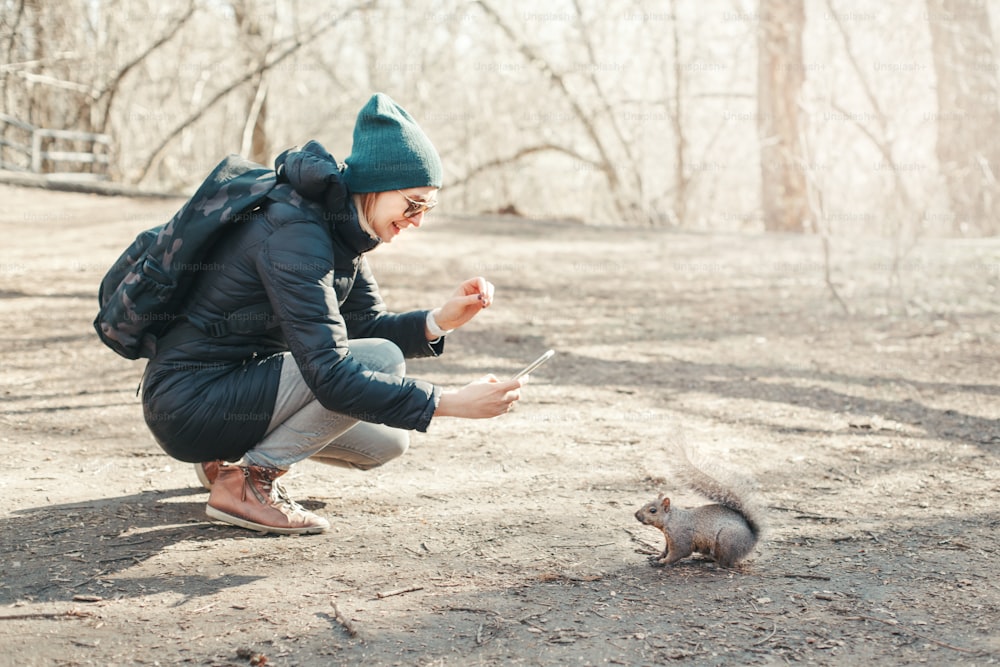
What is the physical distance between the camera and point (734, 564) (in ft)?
10.1

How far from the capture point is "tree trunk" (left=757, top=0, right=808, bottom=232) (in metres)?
12.9

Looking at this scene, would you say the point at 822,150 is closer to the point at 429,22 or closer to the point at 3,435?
the point at 3,435

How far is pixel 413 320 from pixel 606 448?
133 cm

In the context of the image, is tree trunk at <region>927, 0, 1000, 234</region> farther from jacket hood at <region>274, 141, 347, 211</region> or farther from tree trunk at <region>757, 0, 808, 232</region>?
jacket hood at <region>274, 141, 347, 211</region>

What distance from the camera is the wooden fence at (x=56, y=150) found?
13672 mm

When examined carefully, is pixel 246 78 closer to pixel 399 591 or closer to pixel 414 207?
pixel 414 207

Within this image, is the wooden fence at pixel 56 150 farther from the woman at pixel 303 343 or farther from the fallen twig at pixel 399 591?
the fallen twig at pixel 399 591

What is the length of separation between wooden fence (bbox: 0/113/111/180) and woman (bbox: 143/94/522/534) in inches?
463

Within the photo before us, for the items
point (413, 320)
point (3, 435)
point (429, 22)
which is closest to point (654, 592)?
point (413, 320)

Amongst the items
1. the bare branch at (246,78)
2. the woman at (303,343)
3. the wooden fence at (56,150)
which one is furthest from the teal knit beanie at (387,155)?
the wooden fence at (56,150)

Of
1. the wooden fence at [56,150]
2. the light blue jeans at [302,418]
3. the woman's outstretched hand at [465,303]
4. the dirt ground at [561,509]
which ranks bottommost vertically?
the dirt ground at [561,509]

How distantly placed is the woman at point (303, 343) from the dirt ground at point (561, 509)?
0.91ft

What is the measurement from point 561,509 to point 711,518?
2.19 feet

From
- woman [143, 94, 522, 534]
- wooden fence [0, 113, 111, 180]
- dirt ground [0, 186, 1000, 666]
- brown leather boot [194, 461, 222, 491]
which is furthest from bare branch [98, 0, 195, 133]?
woman [143, 94, 522, 534]
